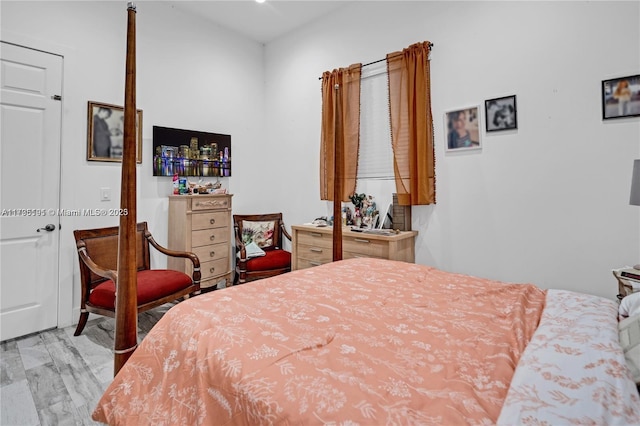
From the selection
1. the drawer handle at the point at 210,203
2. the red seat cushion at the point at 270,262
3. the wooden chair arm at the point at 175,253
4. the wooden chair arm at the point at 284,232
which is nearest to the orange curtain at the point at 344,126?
the wooden chair arm at the point at 284,232

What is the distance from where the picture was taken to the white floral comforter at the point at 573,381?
2.25ft

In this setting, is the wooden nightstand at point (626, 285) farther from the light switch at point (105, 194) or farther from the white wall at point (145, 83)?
the light switch at point (105, 194)

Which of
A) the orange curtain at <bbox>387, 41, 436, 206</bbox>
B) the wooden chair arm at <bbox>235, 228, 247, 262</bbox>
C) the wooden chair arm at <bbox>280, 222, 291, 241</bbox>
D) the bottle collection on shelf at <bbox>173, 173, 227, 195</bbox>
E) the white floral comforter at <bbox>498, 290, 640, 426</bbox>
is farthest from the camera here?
the wooden chair arm at <bbox>280, 222, 291, 241</bbox>

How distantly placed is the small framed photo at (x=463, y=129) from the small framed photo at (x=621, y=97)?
82 cm

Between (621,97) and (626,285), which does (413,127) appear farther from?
(626,285)

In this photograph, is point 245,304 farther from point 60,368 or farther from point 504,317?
point 60,368

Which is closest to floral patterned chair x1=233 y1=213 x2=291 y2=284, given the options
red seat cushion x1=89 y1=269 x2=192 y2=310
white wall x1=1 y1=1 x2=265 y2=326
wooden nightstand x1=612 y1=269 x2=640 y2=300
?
white wall x1=1 y1=1 x2=265 y2=326

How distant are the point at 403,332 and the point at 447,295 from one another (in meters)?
0.52

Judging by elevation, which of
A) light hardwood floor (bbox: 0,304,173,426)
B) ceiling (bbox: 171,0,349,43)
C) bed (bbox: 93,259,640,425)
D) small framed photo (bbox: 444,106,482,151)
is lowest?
light hardwood floor (bbox: 0,304,173,426)

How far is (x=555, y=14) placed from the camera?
242 cm

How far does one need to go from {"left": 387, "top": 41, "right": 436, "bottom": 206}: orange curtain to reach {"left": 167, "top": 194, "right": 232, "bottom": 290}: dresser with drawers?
195 cm

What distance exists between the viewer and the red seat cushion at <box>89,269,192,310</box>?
2.53m

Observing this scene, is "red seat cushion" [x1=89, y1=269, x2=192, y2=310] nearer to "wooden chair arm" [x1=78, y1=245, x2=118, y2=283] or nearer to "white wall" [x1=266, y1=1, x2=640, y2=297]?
"wooden chair arm" [x1=78, y1=245, x2=118, y2=283]

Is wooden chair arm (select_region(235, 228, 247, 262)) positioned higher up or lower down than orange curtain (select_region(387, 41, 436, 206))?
lower down
